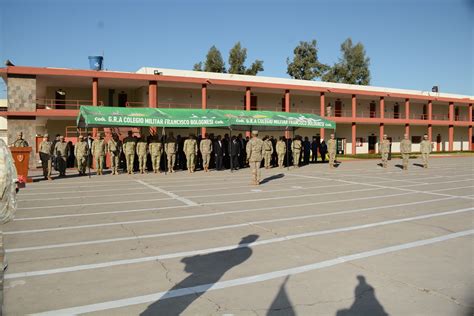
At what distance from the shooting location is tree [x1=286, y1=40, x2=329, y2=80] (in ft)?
225

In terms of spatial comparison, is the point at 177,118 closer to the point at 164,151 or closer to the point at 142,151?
the point at 164,151

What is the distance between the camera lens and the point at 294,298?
3.98 m

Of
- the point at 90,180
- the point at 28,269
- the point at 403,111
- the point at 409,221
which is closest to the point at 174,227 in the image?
the point at 28,269

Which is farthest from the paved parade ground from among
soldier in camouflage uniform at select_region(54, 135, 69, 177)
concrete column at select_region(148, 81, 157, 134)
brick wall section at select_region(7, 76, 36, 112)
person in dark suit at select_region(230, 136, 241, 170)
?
concrete column at select_region(148, 81, 157, 134)

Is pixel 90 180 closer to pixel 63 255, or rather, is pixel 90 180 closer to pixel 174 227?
pixel 174 227

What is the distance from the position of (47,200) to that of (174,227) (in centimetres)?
509

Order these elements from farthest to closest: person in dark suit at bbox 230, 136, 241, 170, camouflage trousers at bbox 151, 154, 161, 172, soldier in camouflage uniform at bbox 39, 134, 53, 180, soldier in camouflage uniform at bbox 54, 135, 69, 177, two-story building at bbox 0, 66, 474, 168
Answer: two-story building at bbox 0, 66, 474, 168
person in dark suit at bbox 230, 136, 241, 170
camouflage trousers at bbox 151, 154, 161, 172
soldier in camouflage uniform at bbox 54, 135, 69, 177
soldier in camouflage uniform at bbox 39, 134, 53, 180

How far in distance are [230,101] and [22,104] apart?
16.6 metres

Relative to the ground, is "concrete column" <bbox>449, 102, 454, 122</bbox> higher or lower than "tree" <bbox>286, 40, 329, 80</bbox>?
lower

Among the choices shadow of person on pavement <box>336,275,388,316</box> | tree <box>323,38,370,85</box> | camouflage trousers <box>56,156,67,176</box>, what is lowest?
shadow of person on pavement <box>336,275,388,316</box>

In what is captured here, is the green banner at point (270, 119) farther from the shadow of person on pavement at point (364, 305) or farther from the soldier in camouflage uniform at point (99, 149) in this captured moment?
the shadow of person on pavement at point (364, 305)

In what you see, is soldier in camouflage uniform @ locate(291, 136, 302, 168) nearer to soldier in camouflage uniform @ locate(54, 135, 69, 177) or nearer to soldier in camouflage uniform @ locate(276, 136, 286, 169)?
soldier in camouflage uniform @ locate(276, 136, 286, 169)

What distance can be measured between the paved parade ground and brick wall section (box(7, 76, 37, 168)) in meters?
14.3

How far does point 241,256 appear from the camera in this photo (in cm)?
541
